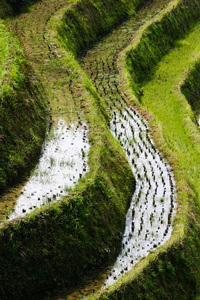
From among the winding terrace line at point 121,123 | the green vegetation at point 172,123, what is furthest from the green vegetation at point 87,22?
the green vegetation at point 172,123

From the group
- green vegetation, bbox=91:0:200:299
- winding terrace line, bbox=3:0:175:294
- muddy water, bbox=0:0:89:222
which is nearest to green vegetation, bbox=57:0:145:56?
winding terrace line, bbox=3:0:175:294

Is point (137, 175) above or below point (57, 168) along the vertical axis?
below

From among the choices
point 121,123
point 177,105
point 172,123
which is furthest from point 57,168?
Result: point 177,105

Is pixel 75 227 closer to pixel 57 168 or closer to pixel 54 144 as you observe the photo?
pixel 57 168

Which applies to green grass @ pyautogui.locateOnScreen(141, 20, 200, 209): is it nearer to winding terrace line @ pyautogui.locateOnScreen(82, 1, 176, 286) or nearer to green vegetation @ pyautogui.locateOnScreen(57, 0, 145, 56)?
winding terrace line @ pyautogui.locateOnScreen(82, 1, 176, 286)

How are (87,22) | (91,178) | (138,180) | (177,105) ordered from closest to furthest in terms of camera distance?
(91,178) < (138,180) < (177,105) < (87,22)

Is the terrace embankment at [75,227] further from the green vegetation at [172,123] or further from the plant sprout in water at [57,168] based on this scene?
the green vegetation at [172,123]

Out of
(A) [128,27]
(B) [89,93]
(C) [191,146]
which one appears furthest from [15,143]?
(A) [128,27]
